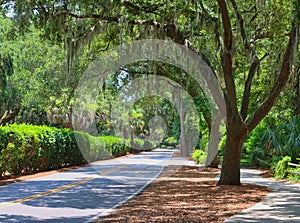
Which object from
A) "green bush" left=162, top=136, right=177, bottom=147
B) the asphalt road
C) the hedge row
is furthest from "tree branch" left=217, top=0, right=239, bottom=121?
"green bush" left=162, top=136, right=177, bottom=147

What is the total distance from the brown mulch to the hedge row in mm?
6670

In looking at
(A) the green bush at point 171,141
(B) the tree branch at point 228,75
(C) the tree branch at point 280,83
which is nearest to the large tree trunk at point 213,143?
(B) the tree branch at point 228,75

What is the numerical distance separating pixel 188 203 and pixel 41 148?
13.7 metres

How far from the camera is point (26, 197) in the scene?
504 inches

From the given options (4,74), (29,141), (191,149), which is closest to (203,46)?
(29,141)

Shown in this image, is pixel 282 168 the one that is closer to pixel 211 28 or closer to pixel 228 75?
pixel 228 75

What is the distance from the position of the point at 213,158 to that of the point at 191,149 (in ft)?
86.3

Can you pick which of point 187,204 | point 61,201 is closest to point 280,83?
point 187,204

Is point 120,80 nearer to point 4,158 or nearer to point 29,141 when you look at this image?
point 29,141

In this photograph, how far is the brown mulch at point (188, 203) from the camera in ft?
30.9

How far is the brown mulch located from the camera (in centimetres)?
943

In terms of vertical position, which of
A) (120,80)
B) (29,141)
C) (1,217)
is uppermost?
(120,80)

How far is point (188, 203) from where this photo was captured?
38.8ft

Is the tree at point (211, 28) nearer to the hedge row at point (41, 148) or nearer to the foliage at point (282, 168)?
the foliage at point (282, 168)
